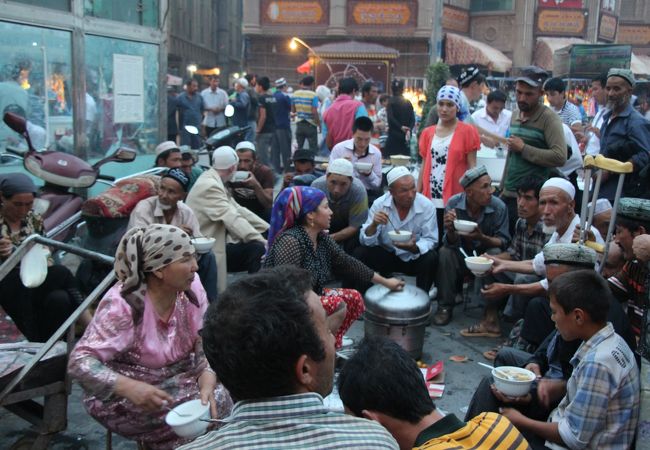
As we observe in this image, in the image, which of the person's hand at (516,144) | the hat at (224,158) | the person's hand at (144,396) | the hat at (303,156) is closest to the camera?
the person's hand at (144,396)

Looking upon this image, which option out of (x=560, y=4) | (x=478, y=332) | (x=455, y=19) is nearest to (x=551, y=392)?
(x=478, y=332)

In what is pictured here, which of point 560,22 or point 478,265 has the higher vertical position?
point 560,22

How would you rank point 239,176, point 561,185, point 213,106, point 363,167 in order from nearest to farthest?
point 561,185, point 239,176, point 363,167, point 213,106

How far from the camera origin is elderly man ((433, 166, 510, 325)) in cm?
530

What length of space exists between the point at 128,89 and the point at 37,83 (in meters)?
1.54

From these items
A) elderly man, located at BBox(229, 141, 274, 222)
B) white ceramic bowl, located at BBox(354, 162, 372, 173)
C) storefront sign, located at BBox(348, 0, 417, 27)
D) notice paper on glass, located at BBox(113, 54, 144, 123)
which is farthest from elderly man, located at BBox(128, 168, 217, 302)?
storefront sign, located at BBox(348, 0, 417, 27)

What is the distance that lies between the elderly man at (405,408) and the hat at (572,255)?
155 cm

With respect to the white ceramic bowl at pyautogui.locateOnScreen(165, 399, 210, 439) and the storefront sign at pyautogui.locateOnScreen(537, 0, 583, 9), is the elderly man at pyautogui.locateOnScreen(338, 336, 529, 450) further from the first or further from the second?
the storefront sign at pyautogui.locateOnScreen(537, 0, 583, 9)

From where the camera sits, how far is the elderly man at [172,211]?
15.6 ft

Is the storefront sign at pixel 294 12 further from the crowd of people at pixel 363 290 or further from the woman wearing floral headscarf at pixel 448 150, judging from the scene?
the woman wearing floral headscarf at pixel 448 150

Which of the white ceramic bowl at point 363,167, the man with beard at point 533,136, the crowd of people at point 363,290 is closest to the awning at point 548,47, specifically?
the crowd of people at point 363,290

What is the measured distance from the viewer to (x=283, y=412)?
150cm

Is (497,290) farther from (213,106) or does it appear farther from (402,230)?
(213,106)

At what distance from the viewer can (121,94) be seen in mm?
8172
